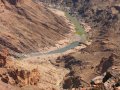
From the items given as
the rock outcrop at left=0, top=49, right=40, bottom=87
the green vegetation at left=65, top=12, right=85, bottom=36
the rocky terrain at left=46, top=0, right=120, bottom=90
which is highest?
the green vegetation at left=65, top=12, right=85, bottom=36

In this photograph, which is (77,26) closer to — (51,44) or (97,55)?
(51,44)

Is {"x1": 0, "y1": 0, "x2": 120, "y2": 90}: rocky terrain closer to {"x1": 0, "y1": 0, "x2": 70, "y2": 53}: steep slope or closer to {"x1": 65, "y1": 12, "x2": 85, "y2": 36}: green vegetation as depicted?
{"x1": 0, "y1": 0, "x2": 70, "y2": 53}: steep slope

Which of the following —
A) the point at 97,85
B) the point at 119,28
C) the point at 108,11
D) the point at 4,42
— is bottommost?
the point at 97,85

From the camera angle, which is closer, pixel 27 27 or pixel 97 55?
pixel 97 55

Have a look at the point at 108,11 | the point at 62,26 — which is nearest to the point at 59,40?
the point at 62,26

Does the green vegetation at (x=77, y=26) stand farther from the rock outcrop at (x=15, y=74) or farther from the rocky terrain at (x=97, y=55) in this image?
the rock outcrop at (x=15, y=74)

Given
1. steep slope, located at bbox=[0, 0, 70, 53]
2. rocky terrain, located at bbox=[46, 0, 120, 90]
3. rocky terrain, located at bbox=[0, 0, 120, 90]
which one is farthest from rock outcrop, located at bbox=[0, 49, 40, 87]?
steep slope, located at bbox=[0, 0, 70, 53]

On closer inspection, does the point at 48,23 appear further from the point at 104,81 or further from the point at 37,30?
the point at 104,81

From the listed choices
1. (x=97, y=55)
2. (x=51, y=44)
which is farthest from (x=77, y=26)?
(x=97, y=55)
